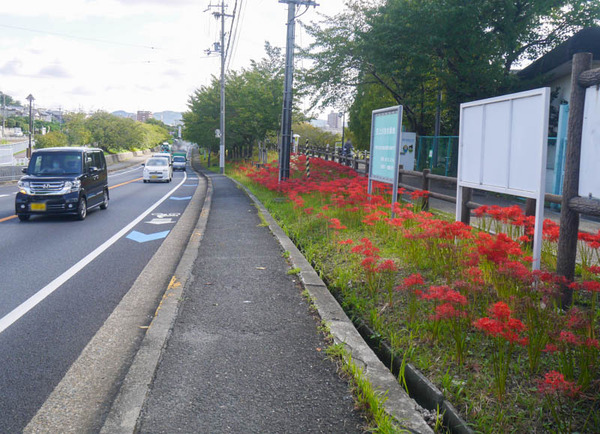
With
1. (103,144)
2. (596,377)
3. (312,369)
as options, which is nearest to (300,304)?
(312,369)

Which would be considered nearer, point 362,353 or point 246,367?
Answer: point 246,367

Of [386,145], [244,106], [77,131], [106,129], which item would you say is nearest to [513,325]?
[386,145]

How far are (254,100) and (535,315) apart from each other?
1188 inches

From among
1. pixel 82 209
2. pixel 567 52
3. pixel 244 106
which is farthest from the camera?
pixel 244 106

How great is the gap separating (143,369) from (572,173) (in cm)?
388

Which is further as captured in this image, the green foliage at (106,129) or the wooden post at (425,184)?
the green foliage at (106,129)

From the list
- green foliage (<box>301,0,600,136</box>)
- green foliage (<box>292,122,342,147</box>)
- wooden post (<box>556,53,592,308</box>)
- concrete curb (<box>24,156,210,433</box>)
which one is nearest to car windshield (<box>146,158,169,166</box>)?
green foliage (<box>301,0,600,136</box>)

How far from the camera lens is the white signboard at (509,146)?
5020 millimetres

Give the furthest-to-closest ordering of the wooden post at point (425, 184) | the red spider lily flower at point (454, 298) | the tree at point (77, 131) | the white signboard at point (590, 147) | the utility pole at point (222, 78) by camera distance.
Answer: the tree at point (77, 131), the utility pole at point (222, 78), the wooden post at point (425, 184), the white signboard at point (590, 147), the red spider lily flower at point (454, 298)

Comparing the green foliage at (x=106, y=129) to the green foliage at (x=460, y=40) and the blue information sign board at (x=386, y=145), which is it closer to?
the green foliage at (x=460, y=40)

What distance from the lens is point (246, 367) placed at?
3969mm

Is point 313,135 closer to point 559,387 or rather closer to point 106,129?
point 106,129

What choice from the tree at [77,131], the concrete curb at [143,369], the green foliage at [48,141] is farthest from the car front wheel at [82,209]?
the tree at [77,131]

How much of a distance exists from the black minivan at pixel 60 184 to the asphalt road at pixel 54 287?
0.36 meters
